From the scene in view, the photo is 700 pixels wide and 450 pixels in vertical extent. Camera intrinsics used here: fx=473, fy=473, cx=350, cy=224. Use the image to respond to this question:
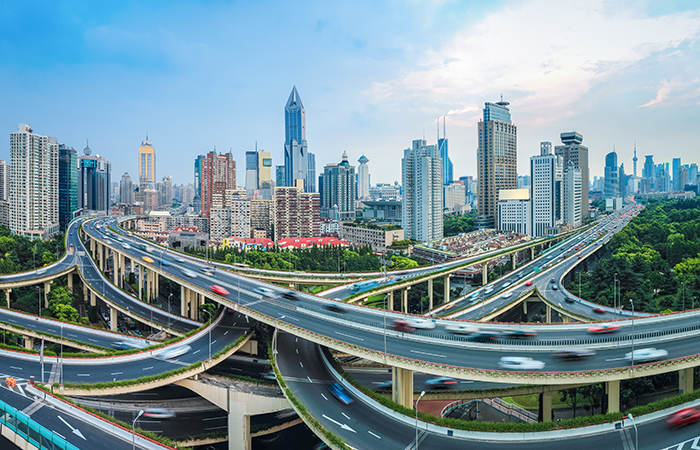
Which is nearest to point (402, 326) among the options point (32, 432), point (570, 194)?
point (32, 432)

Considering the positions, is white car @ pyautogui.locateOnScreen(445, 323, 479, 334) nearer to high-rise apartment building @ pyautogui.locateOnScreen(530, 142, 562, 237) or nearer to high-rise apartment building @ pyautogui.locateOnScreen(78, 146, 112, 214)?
high-rise apartment building @ pyautogui.locateOnScreen(530, 142, 562, 237)

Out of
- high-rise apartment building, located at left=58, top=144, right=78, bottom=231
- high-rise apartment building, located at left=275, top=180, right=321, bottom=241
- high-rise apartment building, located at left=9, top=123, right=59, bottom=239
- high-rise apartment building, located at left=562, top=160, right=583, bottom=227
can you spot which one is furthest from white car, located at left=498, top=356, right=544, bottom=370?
high-rise apartment building, located at left=562, top=160, right=583, bottom=227

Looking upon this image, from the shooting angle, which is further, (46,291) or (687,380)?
(46,291)

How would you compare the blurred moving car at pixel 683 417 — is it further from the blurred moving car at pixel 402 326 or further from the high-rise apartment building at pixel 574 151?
the high-rise apartment building at pixel 574 151

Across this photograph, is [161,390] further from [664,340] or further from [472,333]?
[664,340]

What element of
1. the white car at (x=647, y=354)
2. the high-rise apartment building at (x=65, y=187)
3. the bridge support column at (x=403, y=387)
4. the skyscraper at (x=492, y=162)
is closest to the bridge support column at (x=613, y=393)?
the white car at (x=647, y=354)

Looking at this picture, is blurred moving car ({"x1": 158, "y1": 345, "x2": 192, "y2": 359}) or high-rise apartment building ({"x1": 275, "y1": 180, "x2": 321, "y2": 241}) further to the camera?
high-rise apartment building ({"x1": 275, "y1": 180, "x2": 321, "y2": 241})

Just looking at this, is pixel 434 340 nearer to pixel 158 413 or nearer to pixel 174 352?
pixel 174 352
